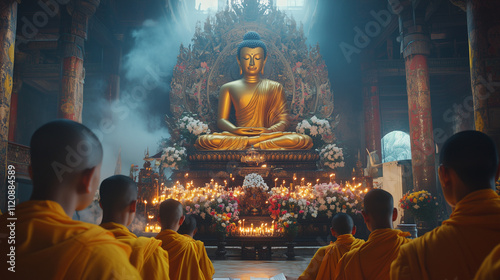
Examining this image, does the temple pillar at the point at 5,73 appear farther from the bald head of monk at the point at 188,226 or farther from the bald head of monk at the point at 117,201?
the bald head of monk at the point at 117,201

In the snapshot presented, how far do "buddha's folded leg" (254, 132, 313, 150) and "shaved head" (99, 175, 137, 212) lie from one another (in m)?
8.48

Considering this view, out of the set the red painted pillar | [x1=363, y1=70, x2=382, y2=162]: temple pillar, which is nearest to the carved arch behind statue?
[x1=363, y1=70, x2=382, y2=162]: temple pillar

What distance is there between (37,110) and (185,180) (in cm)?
874

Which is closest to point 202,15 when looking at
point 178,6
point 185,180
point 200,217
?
point 178,6

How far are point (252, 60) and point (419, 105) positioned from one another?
4.96m

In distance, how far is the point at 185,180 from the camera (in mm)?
9625

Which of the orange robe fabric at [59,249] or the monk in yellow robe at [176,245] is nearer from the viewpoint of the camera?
the orange robe fabric at [59,249]

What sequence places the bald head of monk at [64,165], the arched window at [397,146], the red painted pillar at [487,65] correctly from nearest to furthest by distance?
the bald head of monk at [64,165] < the red painted pillar at [487,65] < the arched window at [397,146]

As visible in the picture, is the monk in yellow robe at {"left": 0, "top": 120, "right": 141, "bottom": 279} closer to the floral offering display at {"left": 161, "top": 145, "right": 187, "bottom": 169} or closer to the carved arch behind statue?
the floral offering display at {"left": 161, "top": 145, "right": 187, "bottom": 169}

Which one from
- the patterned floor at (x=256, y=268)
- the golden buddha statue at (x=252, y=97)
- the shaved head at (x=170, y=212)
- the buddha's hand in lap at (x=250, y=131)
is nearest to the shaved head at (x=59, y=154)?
the shaved head at (x=170, y=212)

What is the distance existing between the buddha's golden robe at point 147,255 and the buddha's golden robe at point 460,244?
41.8 inches

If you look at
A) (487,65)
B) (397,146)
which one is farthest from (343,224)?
(397,146)

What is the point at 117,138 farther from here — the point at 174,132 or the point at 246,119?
the point at 246,119

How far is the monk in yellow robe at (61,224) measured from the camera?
0.96 meters
